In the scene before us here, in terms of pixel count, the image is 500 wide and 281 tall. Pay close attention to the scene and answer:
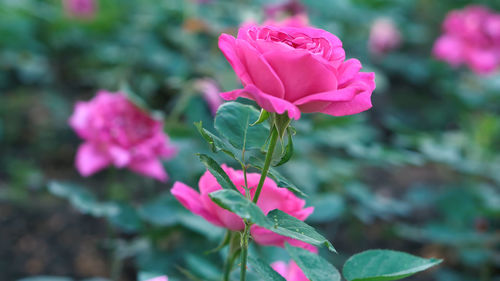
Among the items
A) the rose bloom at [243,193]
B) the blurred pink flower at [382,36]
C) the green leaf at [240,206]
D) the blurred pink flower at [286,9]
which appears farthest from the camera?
the blurred pink flower at [382,36]

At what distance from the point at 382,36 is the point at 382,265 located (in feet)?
5.68

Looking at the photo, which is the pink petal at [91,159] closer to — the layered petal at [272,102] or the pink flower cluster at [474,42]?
the layered petal at [272,102]

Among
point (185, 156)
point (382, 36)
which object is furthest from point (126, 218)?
point (382, 36)

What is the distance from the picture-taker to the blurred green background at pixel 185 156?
3.17ft

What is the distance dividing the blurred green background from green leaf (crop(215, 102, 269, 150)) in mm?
346

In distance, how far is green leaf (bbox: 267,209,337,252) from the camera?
32 cm

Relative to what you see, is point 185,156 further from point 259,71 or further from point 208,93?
point 259,71

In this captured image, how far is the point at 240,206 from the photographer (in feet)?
1.00

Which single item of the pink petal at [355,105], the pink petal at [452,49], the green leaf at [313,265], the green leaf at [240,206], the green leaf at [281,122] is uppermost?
the pink petal at [355,105]

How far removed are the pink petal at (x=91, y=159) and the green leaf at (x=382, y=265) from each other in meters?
0.54

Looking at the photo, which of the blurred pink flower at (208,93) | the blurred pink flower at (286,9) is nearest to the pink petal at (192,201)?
the blurred pink flower at (208,93)

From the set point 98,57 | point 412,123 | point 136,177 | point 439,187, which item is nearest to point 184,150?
point 136,177

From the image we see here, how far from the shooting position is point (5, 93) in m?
1.82

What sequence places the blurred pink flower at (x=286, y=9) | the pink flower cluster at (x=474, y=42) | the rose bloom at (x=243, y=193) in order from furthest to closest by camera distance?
the pink flower cluster at (x=474, y=42)
the blurred pink flower at (x=286, y=9)
the rose bloom at (x=243, y=193)
